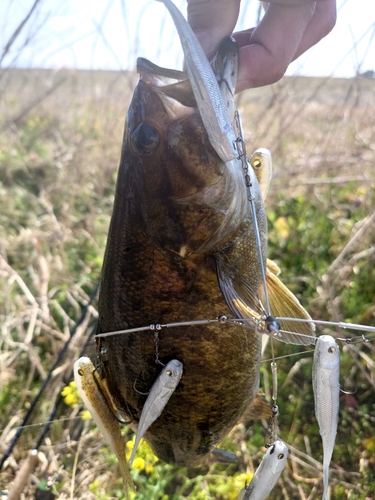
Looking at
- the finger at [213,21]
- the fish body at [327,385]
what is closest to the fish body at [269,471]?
the fish body at [327,385]

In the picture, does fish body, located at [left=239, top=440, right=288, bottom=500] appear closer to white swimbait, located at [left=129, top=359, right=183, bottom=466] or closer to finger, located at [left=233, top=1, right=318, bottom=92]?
white swimbait, located at [left=129, top=359, right=183, bottom=466]

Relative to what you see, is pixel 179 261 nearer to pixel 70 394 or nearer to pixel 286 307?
pixel 286 307

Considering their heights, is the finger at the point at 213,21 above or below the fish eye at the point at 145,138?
above

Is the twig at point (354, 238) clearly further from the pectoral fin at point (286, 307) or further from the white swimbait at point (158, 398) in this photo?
the white swimbait at point (158, 398)

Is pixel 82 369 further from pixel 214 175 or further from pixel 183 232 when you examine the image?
pixel 214 175

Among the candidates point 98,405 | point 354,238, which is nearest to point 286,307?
point 98,405

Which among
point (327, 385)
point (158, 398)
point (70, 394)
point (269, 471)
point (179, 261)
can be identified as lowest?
point (70, 394)

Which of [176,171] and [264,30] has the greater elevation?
[264,30]

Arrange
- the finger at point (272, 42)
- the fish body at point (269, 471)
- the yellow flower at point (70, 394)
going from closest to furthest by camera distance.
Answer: the fish body at point (269, 471), the finger at point (272, 42), the yellow flower at point (70, 394)

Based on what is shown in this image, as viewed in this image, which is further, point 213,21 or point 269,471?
point 213,21
